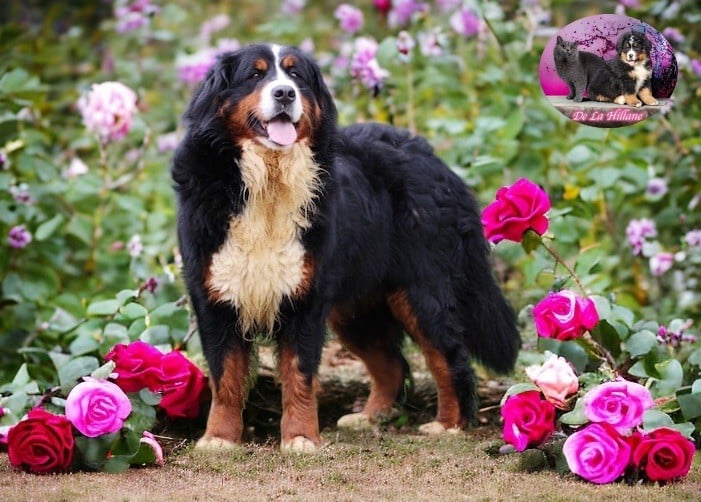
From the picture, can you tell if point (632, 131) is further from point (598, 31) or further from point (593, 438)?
point (593, 438)

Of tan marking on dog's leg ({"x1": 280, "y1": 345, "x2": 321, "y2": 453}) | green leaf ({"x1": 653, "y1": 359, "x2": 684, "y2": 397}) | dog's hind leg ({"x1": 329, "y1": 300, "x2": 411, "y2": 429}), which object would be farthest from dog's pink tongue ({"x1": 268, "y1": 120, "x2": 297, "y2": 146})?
green leaf ({"x1": 653, "y1": 359, "x2": 684, "y2": 397})

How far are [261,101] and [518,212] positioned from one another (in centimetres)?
98

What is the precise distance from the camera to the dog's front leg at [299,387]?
3770mm

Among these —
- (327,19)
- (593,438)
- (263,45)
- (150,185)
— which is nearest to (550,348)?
(593,438)

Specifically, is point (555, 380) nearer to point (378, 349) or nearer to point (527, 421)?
point (527, 421)

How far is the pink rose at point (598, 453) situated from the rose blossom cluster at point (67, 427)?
4.37 feet

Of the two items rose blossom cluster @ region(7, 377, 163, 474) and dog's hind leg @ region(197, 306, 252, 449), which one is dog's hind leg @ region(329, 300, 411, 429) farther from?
rose blossom cluster @ region(7, 377, 163, 474)

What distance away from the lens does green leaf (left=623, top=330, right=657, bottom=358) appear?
12.3 feet

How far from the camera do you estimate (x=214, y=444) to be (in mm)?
3738

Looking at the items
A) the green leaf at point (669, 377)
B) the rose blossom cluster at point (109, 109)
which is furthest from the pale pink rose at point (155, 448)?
the rose blossom cluster at point (109, 109)

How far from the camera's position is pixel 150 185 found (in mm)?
6473

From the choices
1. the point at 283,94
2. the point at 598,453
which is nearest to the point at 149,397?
the point at 283,94

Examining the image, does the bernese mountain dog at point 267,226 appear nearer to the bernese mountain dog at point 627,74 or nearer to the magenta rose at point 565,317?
the magenta rose at point 565,317

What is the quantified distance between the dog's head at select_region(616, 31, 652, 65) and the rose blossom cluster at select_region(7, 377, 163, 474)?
2180 mm
